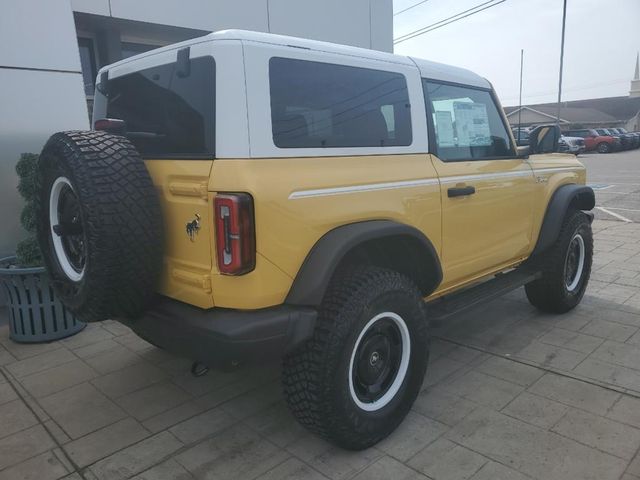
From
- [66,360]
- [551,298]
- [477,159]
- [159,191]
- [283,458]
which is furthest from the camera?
[551,298]

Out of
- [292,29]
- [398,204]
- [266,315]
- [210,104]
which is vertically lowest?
[266,315]

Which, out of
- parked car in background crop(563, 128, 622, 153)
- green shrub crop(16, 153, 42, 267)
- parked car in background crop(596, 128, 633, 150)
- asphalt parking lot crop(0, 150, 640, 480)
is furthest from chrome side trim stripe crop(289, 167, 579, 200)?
parked car in background crop(596, 128, 633, 150)

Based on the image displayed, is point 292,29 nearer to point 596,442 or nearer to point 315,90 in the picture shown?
point 315,90

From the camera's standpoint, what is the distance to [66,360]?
12.8ft

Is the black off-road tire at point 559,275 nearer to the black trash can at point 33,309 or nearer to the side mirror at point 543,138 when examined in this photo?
the side mirror at point 543,138

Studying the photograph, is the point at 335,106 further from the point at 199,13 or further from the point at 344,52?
the point at 199,13

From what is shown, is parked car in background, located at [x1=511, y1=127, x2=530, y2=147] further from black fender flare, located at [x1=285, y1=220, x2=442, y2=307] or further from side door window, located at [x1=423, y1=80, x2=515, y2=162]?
black fender flare, located at [x1=285, y1=220, x2=442, y2=307]

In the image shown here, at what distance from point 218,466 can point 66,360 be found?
6.39ft

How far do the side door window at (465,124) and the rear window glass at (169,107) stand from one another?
4.86ft

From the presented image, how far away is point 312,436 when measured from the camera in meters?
2.83

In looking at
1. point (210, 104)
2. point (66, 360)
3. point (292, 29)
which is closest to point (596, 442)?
point (210, 104)

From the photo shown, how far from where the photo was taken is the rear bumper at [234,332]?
7.14ft

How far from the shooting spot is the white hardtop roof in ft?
7.46

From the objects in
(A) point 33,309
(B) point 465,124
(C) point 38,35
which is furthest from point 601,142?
(A) point 33,309
